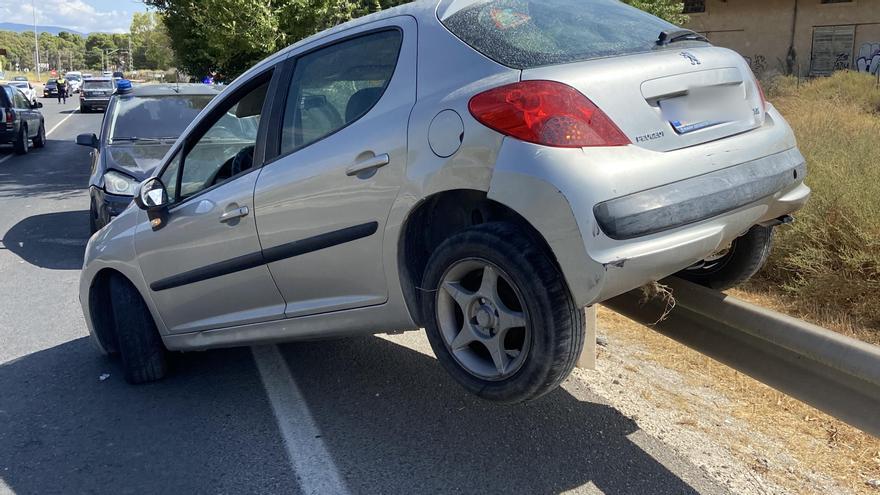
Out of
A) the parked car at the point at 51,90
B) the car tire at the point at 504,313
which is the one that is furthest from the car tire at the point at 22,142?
the parked car at the point at 51,90

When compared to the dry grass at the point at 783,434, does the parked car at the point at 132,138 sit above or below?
above

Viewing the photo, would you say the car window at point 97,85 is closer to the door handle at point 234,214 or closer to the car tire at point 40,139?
the car tire at point 40,139

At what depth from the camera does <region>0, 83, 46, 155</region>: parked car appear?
18.5 metres

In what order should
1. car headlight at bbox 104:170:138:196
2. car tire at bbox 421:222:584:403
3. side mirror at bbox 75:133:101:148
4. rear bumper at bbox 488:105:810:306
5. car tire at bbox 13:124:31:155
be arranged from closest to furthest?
1. rear bumper at bbox 488:105:810:306
2. car tire at bbox 421:222:584:403
3. car headlight at bbox 104:170:138:196
4. side mirror at bbox 75:133:101:148
5. car tire at bbox 13:124:31:155

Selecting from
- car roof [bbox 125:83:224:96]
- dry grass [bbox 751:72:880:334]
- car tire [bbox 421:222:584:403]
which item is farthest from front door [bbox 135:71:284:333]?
car roof [bbox 125:83:224:96]

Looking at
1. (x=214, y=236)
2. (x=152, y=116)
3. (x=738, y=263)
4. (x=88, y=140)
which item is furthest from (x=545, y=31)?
(x=88, y=140)

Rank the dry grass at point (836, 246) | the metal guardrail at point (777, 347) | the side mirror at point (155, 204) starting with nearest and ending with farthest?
the metal guardrail at point (777, 347) < the side mirror at point (155, 204) < the dry grass at point (836, 246)

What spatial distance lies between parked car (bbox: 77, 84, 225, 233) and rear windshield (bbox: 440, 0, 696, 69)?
5545 mm

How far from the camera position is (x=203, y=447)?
383 centimetres

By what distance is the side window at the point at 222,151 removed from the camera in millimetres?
4227

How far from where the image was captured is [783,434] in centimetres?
380

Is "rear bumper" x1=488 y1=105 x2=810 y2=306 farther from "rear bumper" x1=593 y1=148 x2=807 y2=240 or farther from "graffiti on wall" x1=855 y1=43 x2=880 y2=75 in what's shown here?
"graffiti on wall" x1=855 y1=43 x2=880 y2=75

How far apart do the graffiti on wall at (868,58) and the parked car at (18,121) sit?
26571 millimetres

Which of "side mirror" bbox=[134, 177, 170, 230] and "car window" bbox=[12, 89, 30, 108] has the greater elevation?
"car window" bbox=[12, 89, 30, 108]
